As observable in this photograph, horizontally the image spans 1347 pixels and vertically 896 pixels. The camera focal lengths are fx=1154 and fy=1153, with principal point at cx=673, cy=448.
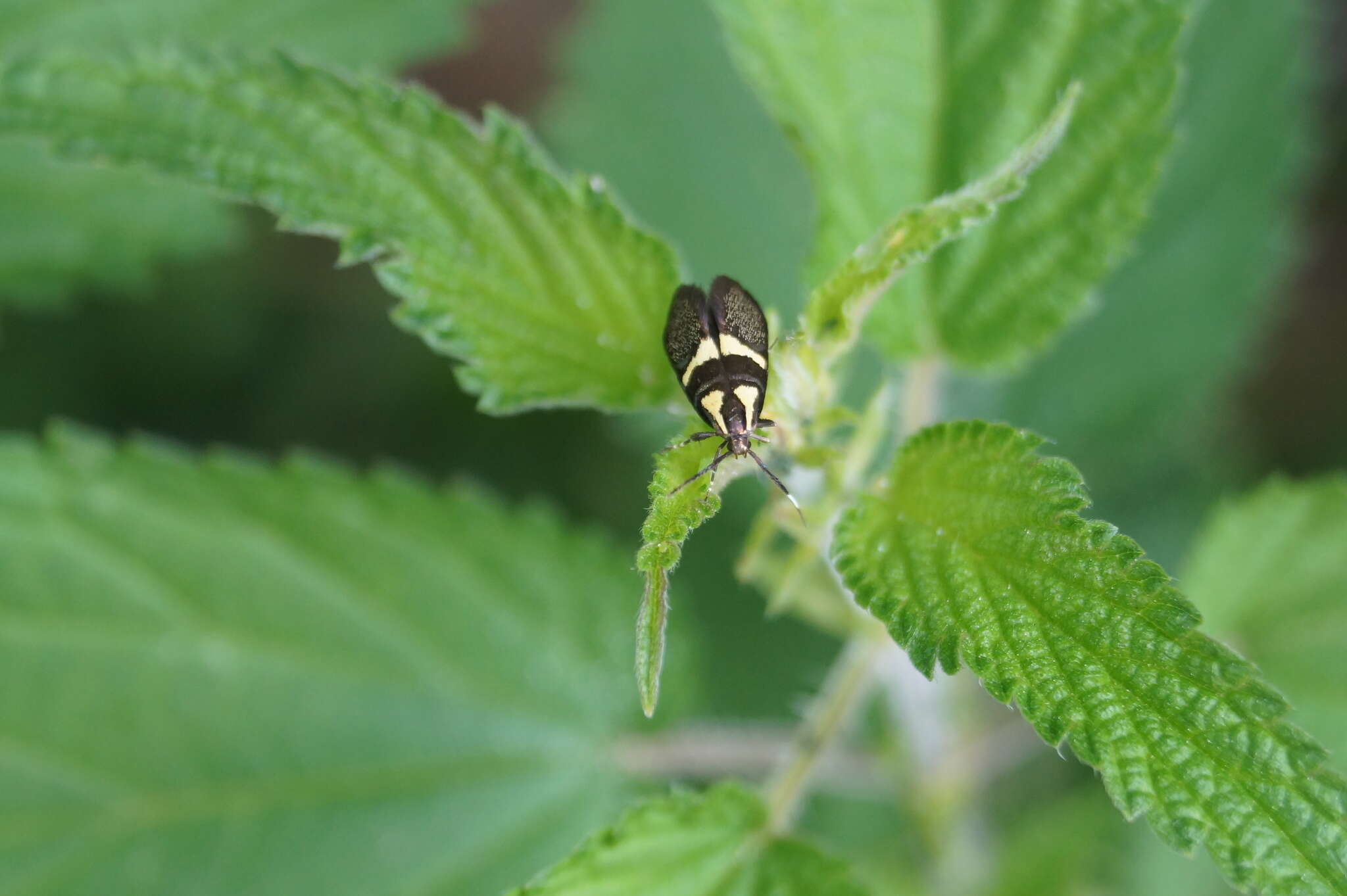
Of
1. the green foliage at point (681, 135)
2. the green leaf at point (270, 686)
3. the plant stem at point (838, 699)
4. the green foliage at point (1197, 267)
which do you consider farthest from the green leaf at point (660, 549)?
the green foliage at point (681, 135)

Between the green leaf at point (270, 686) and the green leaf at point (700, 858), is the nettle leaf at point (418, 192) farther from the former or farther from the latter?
the green leaf at point (270, 686)

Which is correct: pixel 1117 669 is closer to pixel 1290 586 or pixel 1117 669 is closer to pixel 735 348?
pixel 735 348

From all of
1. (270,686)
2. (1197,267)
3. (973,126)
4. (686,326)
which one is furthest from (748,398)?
(1197,267)

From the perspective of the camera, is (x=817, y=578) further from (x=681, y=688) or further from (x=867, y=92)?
(x=867, y=92)

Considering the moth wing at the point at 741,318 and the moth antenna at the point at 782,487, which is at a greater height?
the moth wing at the point at 741,318

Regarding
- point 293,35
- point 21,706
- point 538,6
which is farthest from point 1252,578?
point 538,6
